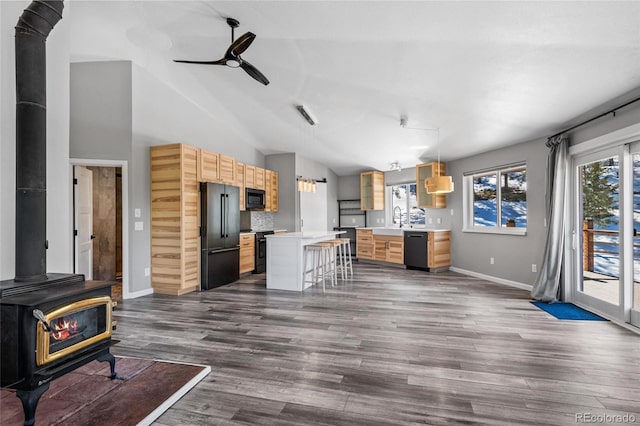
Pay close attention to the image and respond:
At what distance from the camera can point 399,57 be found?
328 cm

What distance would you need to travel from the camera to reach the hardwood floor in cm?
191

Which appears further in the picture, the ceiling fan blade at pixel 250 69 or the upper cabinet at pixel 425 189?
the upper cabinet at pixel 425 189

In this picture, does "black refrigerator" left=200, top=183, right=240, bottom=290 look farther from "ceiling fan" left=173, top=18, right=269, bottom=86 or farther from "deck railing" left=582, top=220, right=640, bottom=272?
"deck railing" left=582, top=220, right=640, bottom=272

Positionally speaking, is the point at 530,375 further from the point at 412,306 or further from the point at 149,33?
the point at 149,33

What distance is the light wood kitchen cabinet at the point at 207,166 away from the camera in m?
5.16

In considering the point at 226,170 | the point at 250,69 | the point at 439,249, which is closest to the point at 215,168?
the point at 226,170

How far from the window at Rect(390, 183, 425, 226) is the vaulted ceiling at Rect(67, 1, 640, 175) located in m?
2.22

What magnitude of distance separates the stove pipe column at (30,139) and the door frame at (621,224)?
199 inches

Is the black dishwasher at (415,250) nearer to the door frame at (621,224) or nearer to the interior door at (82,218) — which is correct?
the door frame at (621,224)

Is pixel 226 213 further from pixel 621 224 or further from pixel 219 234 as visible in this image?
pixel 621 224

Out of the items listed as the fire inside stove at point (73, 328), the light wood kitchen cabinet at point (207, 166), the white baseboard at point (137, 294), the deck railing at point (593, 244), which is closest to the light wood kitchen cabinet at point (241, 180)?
the light wood kitchen cabinet at point (207, 166)

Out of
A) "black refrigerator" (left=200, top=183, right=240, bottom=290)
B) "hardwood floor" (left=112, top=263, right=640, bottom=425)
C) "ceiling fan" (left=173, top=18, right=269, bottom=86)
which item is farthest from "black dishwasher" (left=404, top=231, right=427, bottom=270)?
"ceiling fan" (left=173, top=18, right=269, bottom=86)

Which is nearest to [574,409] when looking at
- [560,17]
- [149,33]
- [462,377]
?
[462,377]

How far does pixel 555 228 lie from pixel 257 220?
559 centimetres
